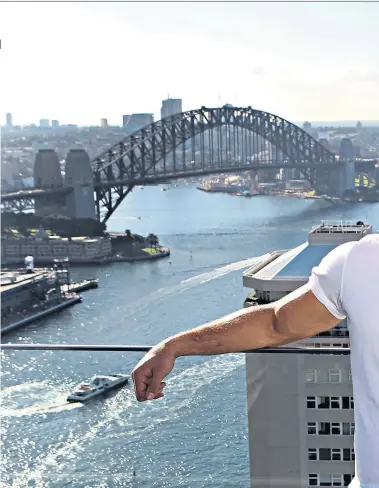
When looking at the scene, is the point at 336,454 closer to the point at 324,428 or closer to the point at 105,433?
the point at 324,428

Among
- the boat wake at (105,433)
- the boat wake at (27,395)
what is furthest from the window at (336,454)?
the boat wake at (27,395)

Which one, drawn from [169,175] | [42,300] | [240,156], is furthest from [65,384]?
[240,156]

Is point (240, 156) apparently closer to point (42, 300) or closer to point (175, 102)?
point (175, 102)

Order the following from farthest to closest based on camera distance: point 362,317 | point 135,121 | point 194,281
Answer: point 135,121, point 194,281, point 362,317

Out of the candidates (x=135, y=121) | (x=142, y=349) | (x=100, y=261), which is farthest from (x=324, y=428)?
(x=135, y=121)

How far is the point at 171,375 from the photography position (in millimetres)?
1308

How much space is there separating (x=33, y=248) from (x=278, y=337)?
46.7 feet

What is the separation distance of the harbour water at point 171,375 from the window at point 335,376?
113 millimetres

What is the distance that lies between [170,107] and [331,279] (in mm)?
19900

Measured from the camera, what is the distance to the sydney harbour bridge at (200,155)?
16547mm

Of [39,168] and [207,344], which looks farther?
[39,168]

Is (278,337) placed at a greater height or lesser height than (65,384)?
greater

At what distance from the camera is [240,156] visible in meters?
17.9

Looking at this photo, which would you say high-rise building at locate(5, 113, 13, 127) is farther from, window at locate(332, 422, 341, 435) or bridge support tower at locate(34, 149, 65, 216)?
window at locate(332, 422, 341, 435)
